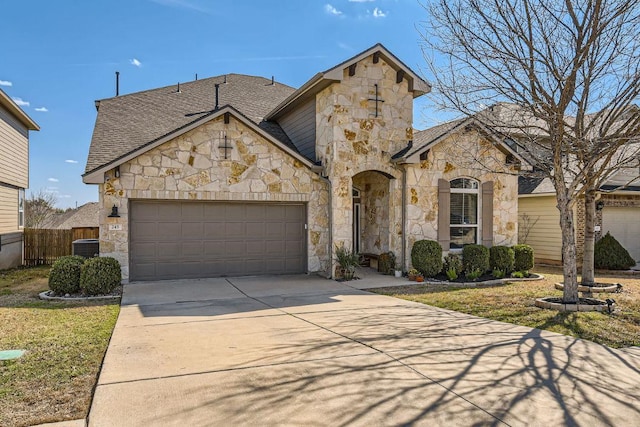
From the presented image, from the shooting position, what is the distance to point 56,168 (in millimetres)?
28641

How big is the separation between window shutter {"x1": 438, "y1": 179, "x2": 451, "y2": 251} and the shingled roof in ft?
15.0

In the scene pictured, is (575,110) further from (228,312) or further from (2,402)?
(2,402)

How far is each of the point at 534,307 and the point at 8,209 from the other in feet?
54.2

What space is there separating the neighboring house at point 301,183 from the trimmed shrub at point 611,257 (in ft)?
10.6

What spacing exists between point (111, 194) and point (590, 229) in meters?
11.1

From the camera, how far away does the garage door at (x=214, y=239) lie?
1151 centimetres

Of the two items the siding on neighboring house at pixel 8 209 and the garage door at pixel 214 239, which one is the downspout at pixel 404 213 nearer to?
the garage door at pixel 214 239

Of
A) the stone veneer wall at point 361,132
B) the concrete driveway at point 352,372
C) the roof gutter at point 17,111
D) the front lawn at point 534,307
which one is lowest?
the front lawn at point 534,307

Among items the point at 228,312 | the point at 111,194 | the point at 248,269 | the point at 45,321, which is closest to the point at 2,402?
the point at 45,321

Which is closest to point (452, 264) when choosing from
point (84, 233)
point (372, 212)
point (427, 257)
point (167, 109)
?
point (427, 257)

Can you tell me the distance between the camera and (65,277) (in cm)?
955

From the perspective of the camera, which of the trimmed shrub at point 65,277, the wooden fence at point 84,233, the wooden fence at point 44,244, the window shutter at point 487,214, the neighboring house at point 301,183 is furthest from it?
the wooden fence at point 84,233

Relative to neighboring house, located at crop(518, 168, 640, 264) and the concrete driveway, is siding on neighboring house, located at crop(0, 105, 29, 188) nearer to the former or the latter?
the concrete driveway

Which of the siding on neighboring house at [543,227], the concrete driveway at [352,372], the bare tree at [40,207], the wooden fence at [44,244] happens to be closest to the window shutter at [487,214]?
the siding on neighboring house at [543,227]
